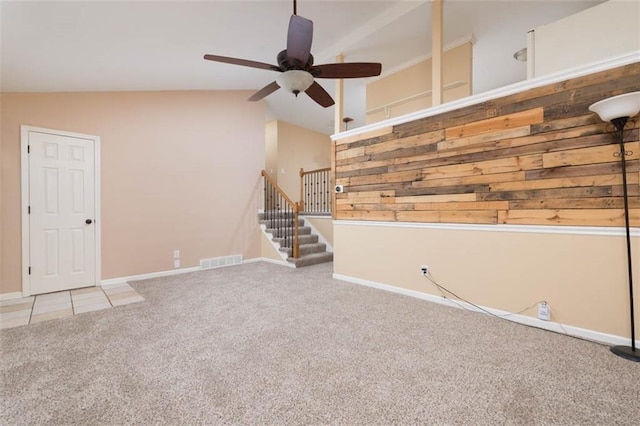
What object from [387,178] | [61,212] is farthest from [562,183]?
[61,212]

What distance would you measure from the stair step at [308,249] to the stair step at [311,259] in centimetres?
11

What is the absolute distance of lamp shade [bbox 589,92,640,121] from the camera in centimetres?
183

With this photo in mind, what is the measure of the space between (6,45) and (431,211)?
14.6ft

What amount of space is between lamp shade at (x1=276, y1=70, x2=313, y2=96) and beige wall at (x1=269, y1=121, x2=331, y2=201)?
17.9 feet

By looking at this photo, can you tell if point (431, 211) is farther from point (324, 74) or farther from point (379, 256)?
point (324, 74)

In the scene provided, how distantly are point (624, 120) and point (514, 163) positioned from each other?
0.76 metres

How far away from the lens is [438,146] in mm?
3141

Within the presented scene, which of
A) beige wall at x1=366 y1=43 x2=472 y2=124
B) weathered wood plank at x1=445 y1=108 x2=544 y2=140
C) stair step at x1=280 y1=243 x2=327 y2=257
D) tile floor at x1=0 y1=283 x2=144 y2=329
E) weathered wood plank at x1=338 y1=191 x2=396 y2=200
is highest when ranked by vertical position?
beige wall at x1=366 y1=43 x2=472 y2=124

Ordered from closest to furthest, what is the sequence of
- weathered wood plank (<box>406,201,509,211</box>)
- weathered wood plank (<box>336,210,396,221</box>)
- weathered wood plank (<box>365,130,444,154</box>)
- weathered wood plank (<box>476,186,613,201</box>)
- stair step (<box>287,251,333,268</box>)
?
weathered wood plank (<box>476,186,613,201</box>) → weathered wood plank (<box>406,201,509,211</box>) → weathered wood plank (<box>365,130,444,154</box>) → weathered wood plank (<box>336,210,396,221</box>) → stair step (<box>287,251,333,268</box>)

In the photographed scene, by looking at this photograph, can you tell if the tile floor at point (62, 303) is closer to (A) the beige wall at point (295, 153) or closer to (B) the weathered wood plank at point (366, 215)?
(B) the weathered wood plank at point (366, 215)

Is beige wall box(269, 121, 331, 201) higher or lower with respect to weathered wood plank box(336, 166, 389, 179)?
higher

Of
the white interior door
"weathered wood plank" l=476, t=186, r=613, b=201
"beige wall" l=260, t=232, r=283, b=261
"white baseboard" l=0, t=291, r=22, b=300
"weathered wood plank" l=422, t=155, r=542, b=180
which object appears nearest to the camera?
"weathered wood plank" l=476, t=186, r=613, b=201

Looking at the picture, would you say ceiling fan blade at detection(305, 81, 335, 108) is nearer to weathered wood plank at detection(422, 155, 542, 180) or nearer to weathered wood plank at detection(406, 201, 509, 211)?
weathered wood plank at detection(422, 155, 542, 180)

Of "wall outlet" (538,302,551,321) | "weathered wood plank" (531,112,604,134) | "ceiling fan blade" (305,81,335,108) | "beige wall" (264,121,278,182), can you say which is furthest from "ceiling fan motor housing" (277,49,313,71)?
"beige wall" (264,121,278,182)
